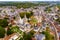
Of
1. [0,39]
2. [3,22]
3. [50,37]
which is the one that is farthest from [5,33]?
[3,22]

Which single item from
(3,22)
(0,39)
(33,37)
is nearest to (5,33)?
(0,39)

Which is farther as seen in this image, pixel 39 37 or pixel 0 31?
pixel 0 31

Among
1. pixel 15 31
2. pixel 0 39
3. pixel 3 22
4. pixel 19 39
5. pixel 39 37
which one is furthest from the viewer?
pixel 3 22

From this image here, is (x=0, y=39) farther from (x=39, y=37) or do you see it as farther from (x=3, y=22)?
(x=3, y=22)

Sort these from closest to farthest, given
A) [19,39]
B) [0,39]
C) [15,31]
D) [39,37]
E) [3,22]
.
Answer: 1. [19,39]
2. [39,37]
3. [0,39]
4. [15,31]
5. [3,22]

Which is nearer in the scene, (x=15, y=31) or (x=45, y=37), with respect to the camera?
(x=45, y=37)

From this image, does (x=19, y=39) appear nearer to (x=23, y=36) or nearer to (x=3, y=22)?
(x=23, y=36)

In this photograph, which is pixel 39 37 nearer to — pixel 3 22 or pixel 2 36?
pixel 2 36

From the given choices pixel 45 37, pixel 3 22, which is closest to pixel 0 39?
pixel 45 37
